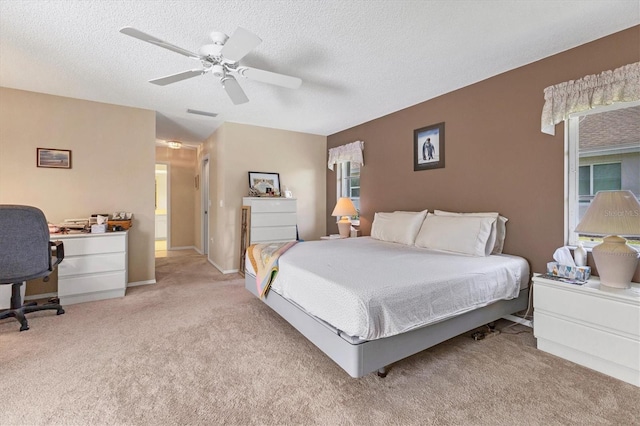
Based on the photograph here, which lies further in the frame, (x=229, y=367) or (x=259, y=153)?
(x=259, y=153)

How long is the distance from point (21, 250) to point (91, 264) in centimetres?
74

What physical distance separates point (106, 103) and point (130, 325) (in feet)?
9.57

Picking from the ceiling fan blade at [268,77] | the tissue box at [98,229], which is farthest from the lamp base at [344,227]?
the tissue box at [98,229]

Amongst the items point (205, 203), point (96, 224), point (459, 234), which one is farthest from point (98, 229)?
point (459, 234)

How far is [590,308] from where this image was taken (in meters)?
1.94

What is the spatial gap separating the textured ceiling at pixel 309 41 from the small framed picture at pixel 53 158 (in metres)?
0.70

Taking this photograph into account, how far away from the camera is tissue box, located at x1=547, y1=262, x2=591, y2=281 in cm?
212

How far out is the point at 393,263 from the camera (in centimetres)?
231

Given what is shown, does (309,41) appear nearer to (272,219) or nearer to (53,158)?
(272,219)

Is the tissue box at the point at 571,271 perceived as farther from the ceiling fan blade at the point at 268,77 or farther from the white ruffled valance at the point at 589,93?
the ceiling fan blade at the point at 268,77

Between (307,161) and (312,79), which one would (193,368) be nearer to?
(312,79)

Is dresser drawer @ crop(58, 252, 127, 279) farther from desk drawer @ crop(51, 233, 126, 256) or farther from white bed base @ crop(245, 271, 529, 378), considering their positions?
white bed base @ crop(245, 271, 529, 378)

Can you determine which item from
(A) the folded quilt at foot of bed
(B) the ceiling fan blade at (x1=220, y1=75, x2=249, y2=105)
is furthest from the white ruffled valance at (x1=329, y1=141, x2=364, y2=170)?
(B) the ceiling fan blade at (x1=220, y1=75, x2=249, y2=105)

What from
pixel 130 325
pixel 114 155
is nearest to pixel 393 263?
pixel 130 325
